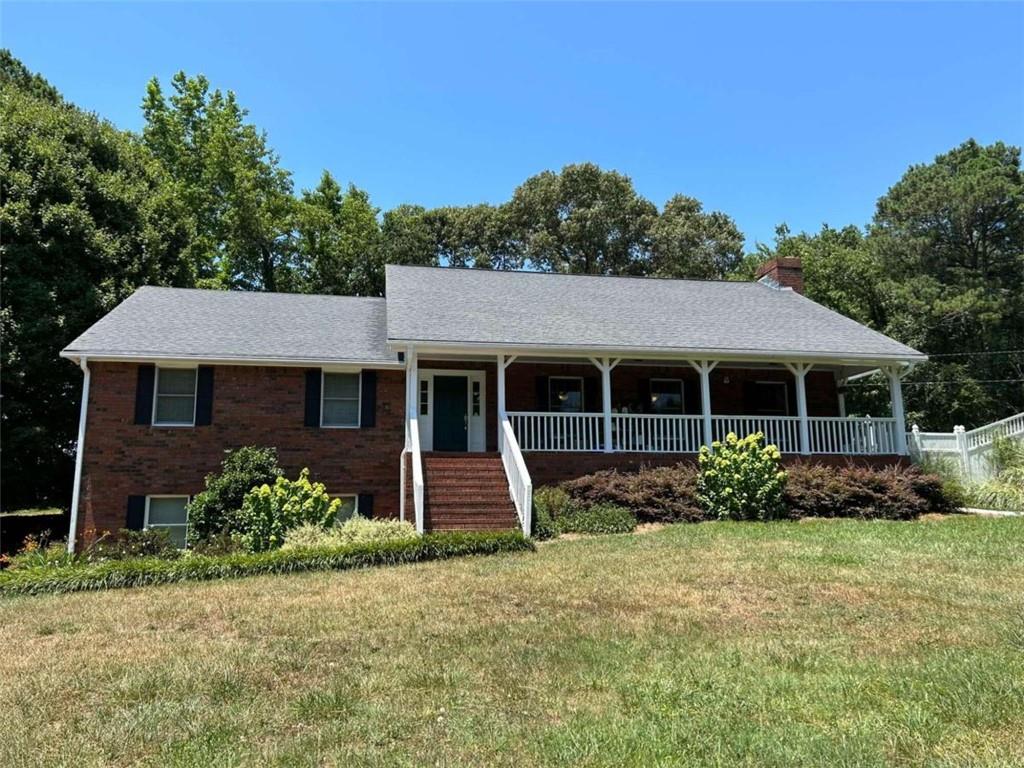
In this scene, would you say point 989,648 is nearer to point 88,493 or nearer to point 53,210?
point 88,493

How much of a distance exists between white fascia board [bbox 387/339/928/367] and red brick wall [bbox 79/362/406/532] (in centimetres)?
188

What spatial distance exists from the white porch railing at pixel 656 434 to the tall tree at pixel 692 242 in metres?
21.5

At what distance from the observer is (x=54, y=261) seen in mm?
19312

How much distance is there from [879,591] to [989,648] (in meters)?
1.96

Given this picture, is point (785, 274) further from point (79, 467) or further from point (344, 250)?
point (79, 467)

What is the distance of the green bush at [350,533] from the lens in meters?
11.4

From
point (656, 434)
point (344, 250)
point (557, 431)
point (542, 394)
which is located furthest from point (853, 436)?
point (344, 250)

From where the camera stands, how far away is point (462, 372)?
1683 cm

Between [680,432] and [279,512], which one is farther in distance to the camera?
[680,432]

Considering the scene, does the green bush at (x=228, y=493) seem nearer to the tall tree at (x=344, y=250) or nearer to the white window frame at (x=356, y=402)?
the white window frame at (x=356, y=402)

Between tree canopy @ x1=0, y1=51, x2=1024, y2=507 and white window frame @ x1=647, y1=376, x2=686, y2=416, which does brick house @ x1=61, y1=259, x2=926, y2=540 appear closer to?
white window frame @ x1=647, y1=376, x2=686, y2=416

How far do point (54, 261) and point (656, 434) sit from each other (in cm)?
1676

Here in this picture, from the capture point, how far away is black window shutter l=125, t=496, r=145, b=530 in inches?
545

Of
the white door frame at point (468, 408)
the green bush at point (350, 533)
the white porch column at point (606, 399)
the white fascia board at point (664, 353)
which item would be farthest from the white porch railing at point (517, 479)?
the white porch column at point (606, 399)
